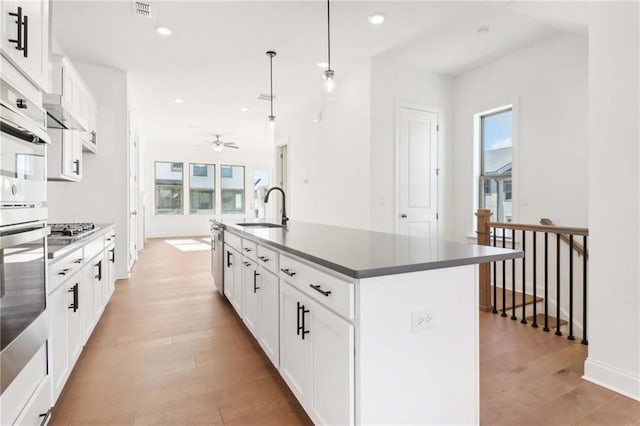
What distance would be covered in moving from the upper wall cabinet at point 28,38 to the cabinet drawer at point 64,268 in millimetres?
881

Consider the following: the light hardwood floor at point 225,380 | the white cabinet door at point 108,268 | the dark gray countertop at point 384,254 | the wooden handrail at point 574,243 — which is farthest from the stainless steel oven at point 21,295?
the wooden handrail at point 574,243

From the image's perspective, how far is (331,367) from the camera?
4.64 feet

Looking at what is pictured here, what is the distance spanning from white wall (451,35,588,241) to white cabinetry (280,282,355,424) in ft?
11.4

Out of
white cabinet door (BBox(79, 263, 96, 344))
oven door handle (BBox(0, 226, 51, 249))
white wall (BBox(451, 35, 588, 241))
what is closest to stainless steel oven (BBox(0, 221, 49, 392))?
oven door handle (BBox(0, 226, 51, 249))

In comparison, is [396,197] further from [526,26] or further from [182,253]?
[182,253]

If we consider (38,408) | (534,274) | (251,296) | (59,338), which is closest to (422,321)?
(251,296)

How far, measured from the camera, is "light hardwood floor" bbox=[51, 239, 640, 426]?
1.82m

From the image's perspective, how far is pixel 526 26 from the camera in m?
3.66

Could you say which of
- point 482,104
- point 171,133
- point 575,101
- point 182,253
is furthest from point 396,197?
point 171,133

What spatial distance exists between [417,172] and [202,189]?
8051mm

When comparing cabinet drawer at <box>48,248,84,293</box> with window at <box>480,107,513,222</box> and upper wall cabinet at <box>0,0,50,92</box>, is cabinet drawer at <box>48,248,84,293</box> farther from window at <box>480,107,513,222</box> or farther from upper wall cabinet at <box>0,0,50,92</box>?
window at <box>480,107,513,222</box>

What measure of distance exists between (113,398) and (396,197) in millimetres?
3686

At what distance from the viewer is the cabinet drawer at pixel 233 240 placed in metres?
2.97

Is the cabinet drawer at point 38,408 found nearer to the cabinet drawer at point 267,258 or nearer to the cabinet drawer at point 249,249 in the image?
the cabinet drawer at point 267,258
